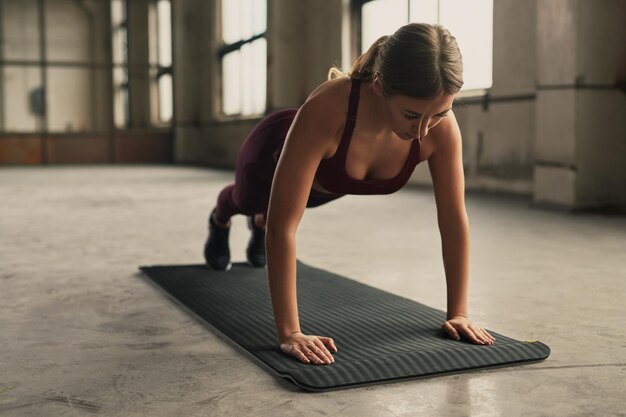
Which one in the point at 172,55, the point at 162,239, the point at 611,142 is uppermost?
the point at 172,55

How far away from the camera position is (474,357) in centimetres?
176

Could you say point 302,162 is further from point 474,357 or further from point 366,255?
point 366,255

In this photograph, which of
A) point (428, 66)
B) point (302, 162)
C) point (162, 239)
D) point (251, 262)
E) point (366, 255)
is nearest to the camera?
point (428, 66)

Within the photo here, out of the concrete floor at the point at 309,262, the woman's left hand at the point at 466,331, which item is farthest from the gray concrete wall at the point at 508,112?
the woman's left hand at the point at 466,331

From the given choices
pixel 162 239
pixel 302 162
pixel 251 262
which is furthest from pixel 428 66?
pixel 162 239

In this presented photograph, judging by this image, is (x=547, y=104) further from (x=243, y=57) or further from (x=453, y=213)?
(x=243, y=57)

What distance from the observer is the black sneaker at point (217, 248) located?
115 inches

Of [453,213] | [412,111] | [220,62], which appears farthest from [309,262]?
[220,62]

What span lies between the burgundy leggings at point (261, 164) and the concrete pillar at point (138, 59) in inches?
509

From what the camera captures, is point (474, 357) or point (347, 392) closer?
point (347, 392)

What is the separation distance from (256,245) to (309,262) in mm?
364

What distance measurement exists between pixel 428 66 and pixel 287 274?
0.57 m

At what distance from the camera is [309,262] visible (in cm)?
327

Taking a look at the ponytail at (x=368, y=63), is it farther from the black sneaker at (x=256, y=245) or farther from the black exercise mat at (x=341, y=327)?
the black sneaker at (x=256, y=245)
